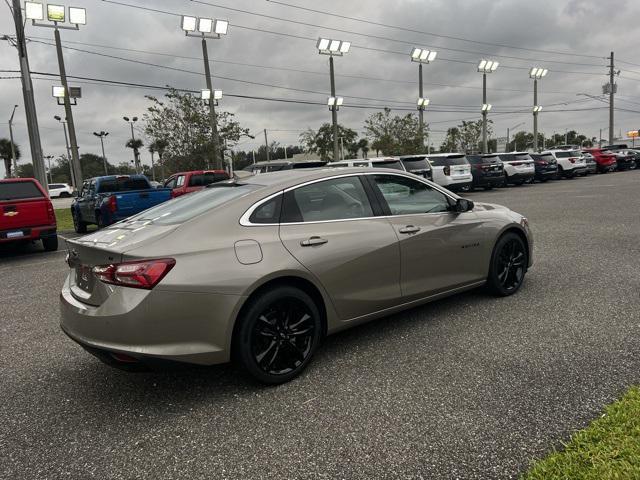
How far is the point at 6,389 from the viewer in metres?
3.53

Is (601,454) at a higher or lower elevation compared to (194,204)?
lower

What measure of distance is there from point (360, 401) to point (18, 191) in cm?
929

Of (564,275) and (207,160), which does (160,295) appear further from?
(207,160)

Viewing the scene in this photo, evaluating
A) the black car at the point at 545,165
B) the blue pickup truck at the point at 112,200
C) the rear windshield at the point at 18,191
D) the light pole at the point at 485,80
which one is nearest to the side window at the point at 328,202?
the rear windshield at the point at 18,191

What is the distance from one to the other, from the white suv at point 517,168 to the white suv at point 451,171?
3.79 metres

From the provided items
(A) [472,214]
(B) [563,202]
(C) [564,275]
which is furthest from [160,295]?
(B) [563,202]

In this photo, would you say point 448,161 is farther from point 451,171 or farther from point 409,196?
point 409,196

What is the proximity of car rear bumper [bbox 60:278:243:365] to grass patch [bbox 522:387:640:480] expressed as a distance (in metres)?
1.90

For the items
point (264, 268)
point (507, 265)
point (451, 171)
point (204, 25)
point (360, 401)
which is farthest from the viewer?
point (204, 25)

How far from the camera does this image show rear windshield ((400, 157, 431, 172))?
707 inches

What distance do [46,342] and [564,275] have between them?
19.0 feet

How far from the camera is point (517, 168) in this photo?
74.3 feet

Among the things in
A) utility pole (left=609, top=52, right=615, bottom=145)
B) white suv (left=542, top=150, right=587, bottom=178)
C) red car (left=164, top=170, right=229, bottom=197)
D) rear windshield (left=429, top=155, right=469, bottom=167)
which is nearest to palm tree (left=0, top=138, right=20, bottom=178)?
red car (left=164, top=170, right=229, bottom=197)

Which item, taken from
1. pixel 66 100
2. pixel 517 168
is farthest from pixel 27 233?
pixel 517 168
